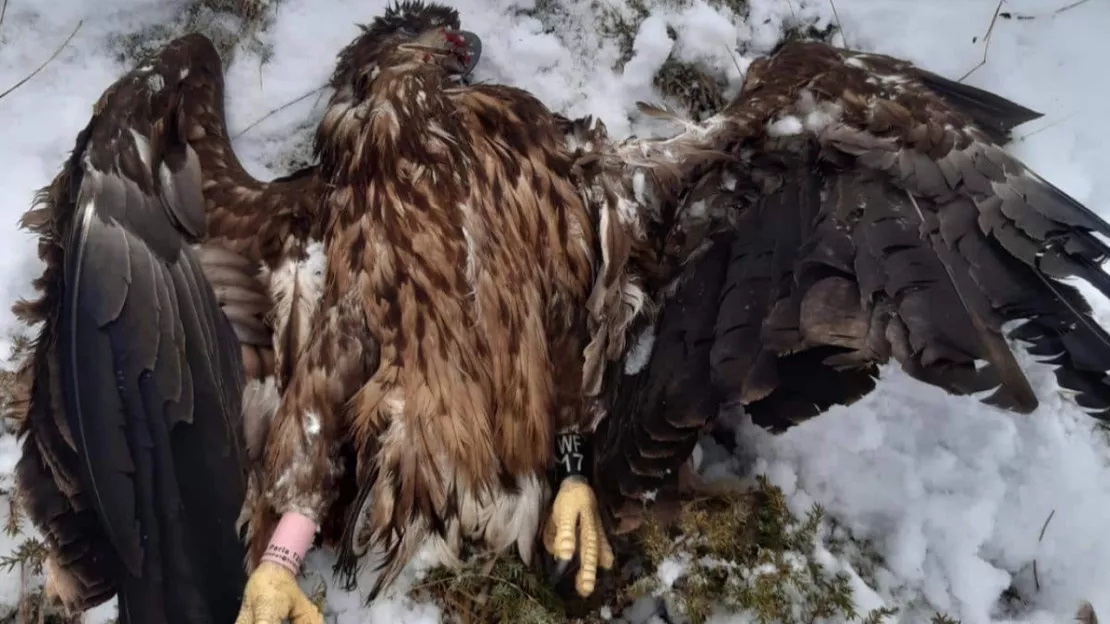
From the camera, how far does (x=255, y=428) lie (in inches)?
90.4

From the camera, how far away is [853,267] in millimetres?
1821

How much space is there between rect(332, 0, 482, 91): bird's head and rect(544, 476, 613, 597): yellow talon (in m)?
1.48

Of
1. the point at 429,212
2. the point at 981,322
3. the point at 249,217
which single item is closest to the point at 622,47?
the point at 429,212

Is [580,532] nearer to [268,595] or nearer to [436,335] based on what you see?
[436,335]

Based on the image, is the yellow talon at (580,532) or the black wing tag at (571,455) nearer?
the yellow talon at (580,532)

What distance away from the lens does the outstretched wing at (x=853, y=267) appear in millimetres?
1693

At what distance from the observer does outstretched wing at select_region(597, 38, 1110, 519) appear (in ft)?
5.56

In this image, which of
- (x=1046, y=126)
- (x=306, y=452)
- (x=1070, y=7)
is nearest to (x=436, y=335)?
(x=306, y=452)

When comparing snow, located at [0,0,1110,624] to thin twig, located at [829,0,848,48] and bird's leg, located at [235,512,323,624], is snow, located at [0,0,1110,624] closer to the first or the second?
thin twig, located at [829,0,848,48]

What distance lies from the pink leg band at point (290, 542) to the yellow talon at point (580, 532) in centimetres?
69

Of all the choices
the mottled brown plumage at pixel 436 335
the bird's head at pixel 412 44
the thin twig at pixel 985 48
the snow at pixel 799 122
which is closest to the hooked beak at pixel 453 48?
the bird's head at pixel 412 44

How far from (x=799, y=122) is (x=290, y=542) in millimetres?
1770

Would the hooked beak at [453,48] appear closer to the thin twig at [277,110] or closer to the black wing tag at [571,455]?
the thin twig at [277,110]

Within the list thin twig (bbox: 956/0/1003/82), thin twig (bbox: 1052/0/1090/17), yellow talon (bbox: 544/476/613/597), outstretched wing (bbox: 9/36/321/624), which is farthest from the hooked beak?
thin twig (bbox: 1052/0/1090/17)
